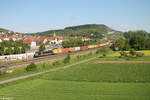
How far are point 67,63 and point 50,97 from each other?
2048 centimetres

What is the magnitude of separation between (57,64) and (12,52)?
19.8 m

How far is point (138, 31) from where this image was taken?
147 m

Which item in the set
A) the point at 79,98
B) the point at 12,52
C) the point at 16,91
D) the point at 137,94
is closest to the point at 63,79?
the point at 16,91

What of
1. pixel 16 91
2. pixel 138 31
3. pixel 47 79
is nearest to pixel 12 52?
pixel 47 79

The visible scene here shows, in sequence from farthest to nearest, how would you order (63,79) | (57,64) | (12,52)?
1. (12,52)
2. (57,64)
3. (63,79)

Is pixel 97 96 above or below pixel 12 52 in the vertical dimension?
below

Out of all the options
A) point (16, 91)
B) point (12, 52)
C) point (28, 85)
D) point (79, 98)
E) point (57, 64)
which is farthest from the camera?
point (12, 52)

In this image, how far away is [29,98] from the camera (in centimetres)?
1284

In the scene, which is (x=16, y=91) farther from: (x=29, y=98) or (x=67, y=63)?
(x=67, y=63)

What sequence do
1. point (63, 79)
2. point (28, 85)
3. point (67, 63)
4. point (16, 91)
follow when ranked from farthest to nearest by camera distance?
point (67, 63) < point (63, 79) < point (28, 85) < point (16, 91)

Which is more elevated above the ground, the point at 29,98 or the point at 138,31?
the point at 138,31

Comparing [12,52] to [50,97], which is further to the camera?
[12,52]

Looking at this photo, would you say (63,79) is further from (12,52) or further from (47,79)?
(12,52)

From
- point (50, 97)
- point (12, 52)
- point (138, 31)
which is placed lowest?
point (50, 97)
